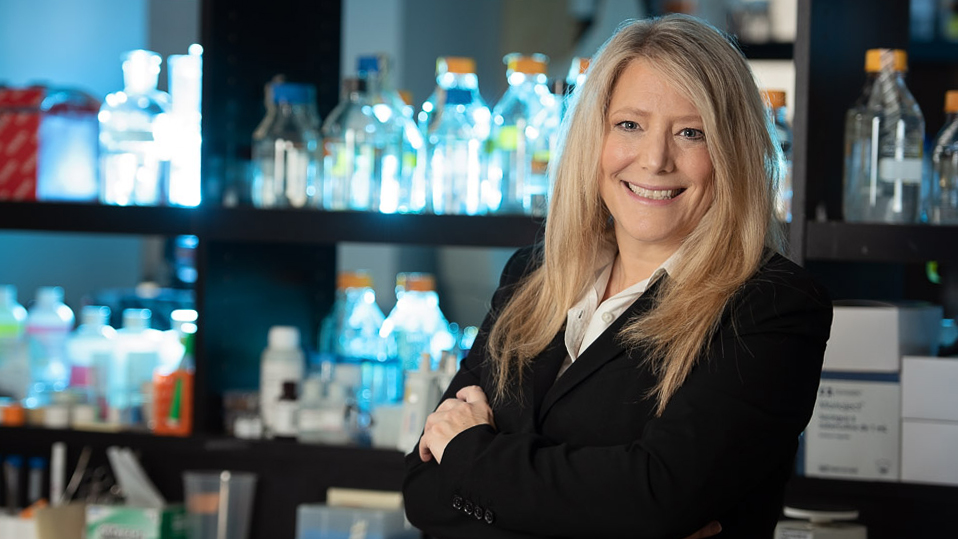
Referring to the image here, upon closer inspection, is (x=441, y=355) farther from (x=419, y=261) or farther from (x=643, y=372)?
(x=643, y=372)

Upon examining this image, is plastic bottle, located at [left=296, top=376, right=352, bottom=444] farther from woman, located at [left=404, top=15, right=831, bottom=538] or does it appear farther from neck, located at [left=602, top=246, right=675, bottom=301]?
neck, located at [left=602, top=246, right=675, bottom=301]

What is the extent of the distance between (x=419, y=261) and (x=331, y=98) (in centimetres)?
49

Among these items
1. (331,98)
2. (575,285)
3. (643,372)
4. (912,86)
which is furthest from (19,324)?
(912,86)

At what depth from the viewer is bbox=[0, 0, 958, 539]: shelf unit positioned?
1894 millimetres

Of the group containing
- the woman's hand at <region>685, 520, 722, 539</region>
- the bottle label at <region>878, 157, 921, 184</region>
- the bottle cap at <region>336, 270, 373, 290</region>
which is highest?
the bottle label at <region>878, 157, 921, 184</region>

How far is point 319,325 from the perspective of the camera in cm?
252

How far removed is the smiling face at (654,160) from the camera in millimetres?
1412

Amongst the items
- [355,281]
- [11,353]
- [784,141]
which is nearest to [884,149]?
[784,141]

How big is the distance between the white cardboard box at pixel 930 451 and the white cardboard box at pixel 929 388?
0.6 inches

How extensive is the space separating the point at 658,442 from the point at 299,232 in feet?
3.34

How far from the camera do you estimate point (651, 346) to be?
1389mm

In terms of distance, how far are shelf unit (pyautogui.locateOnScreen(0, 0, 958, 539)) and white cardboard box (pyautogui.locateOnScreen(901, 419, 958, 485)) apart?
0.02 meters

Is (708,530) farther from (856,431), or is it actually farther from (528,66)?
(528,66)

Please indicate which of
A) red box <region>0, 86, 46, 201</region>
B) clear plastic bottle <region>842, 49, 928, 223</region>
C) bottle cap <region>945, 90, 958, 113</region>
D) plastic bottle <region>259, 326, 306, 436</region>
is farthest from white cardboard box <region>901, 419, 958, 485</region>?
red box <region>0, 86, 46, 201</region>
